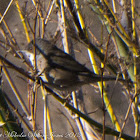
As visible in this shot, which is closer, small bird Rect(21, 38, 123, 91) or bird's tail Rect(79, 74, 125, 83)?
bird's tail Rect(79, 74, 125, 83)

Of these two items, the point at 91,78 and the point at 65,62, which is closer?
the point at 91,78

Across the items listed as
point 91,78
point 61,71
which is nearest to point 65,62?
point 61,71

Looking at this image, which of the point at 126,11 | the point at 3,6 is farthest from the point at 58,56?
the point at 3,6

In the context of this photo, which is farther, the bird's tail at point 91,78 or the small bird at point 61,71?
the small bird at point 61,71

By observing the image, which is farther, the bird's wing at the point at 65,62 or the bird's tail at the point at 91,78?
the bird's wing at the point at 65,62

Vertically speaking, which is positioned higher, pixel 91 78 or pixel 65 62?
pixel 65 62

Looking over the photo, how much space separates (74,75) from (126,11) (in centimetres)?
66

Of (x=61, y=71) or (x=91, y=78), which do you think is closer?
(x=91, y=78)

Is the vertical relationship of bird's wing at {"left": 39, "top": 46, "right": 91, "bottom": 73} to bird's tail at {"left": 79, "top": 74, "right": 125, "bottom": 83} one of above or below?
above

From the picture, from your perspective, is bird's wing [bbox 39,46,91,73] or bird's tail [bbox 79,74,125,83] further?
bird's wing [bbox 39,46,91,73]

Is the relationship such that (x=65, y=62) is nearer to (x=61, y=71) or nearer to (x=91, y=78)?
(x=61, y=71)

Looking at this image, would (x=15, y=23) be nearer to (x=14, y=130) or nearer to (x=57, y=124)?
(x=57, y=124)

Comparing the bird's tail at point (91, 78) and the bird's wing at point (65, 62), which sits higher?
the bird's wing at point (65, 62)

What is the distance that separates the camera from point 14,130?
121 centimetres
